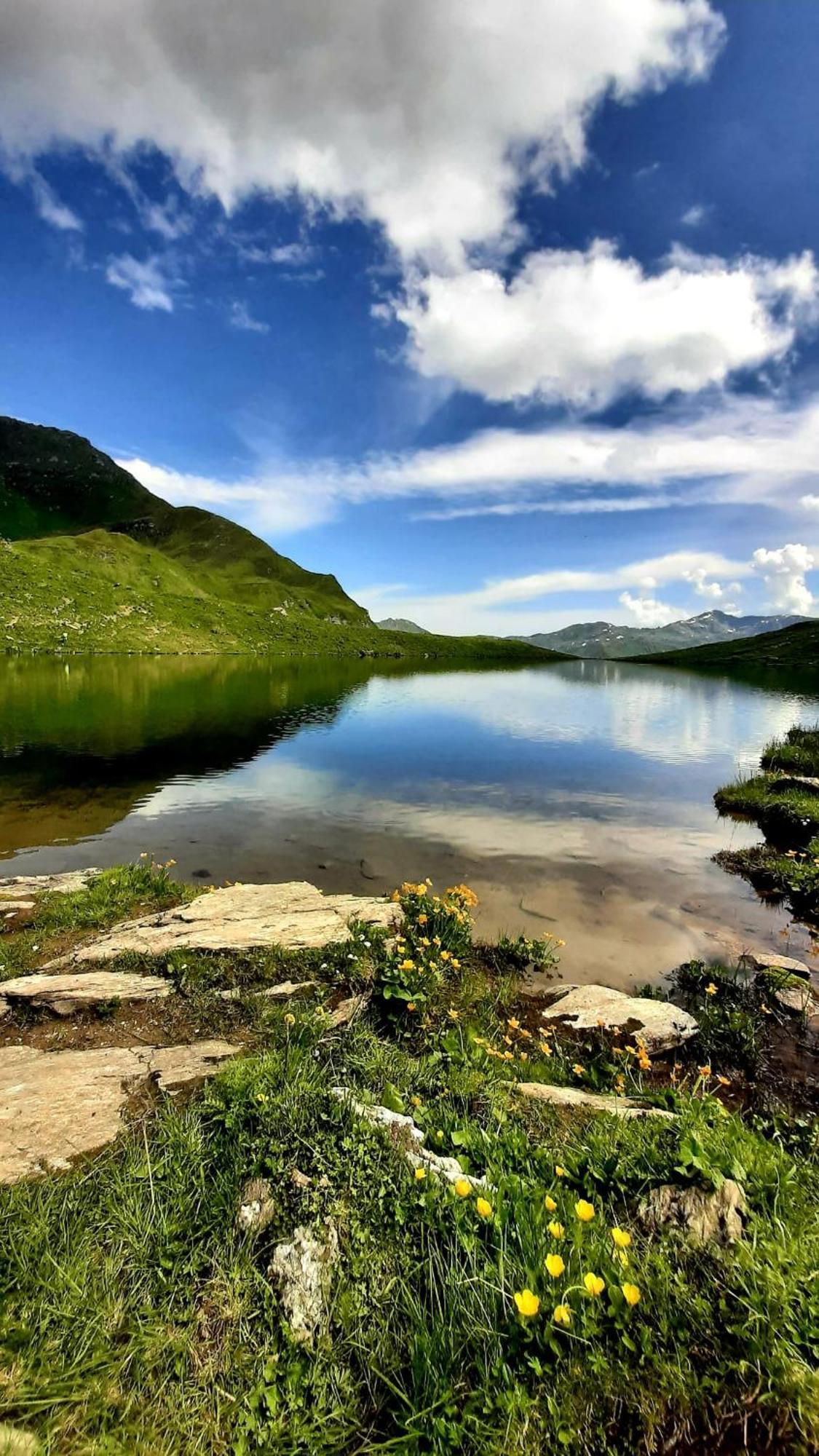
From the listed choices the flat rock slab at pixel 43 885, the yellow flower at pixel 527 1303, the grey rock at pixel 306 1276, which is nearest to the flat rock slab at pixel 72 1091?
the grey rock at pixel 306 1276

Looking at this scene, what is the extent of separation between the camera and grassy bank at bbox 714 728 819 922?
15.9m

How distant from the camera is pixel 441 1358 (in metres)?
3.21

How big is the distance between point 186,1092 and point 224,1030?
5.56ft

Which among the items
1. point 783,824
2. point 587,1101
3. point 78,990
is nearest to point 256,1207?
point 587,1101

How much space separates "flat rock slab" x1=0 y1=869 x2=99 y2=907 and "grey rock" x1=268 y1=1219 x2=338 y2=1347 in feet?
40.0

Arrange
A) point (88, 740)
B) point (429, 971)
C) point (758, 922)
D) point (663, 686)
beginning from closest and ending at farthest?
point (429, 971), point (758, 922), point (88, 740), point (663, 686)

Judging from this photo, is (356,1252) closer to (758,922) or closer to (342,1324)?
(342,1324)

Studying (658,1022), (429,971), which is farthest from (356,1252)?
(658,1022)

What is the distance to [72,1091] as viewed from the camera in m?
5.95

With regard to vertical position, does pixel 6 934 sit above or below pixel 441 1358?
below

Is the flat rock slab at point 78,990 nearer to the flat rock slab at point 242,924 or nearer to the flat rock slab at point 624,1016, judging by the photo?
the flat rock slab at point 242,924

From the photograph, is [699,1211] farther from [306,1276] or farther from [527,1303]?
[306,1276]

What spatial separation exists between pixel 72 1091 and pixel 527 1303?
528 centimetres

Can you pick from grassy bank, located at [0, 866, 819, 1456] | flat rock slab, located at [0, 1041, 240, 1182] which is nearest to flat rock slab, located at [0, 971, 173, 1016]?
flat rock slab, located at [0, 1041, 240, 1182]
